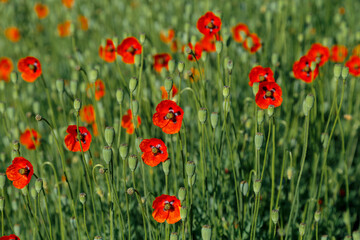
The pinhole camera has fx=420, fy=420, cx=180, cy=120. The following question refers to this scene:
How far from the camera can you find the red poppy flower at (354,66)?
223 centimetres

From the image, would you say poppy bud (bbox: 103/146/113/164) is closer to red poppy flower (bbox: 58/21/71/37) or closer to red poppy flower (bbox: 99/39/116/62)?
red poppy flower (bbox: 99/39/116/62)

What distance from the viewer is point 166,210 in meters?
1.60

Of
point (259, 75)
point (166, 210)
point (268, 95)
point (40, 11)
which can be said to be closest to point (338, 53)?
point (259, 75)

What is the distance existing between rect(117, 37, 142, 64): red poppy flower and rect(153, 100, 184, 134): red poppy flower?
595 mm

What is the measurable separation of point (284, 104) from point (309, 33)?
2.87 feet

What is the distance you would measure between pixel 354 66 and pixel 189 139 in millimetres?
989

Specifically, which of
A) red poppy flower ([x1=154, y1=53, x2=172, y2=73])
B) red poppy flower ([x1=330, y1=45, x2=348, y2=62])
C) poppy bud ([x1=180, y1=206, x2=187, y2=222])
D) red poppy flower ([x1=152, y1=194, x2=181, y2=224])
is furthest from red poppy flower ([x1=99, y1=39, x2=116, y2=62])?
red poppy flower ([x1=330, y1=45, x2=348, y2=62])

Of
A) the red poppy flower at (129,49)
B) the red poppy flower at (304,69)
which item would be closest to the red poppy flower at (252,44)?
the red poppy flower at (304,69)

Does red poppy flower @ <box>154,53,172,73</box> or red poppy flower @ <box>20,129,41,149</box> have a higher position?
red poppy flower @ <box>154,53,172,73</box>

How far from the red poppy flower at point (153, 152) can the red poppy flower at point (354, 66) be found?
119 cm

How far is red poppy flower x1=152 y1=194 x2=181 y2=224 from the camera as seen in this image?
1.58 meters

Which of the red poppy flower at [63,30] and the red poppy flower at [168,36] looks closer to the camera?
the red poppy flower at [168,36]

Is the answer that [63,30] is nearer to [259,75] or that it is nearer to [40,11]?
[40,11]

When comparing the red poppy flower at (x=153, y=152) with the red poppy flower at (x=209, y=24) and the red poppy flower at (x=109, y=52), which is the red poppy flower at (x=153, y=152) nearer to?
the red poppy flower at (x=209, y=24)
